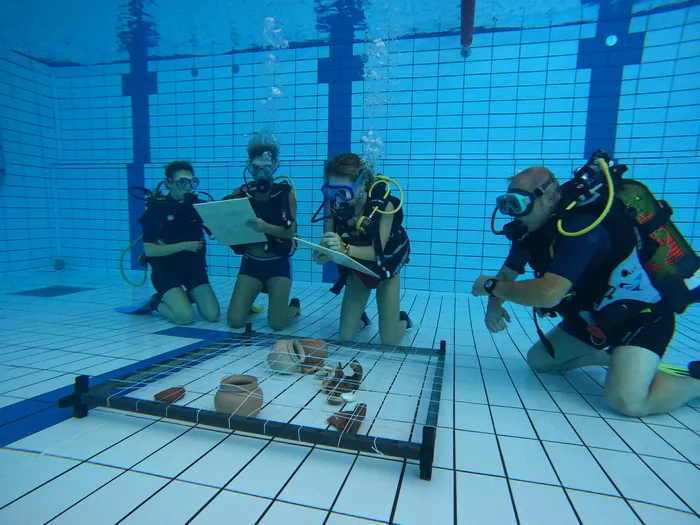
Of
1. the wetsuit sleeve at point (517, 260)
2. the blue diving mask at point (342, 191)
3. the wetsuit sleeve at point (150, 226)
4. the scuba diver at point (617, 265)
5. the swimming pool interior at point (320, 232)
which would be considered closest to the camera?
the swimming pool interior at point (320, 232)

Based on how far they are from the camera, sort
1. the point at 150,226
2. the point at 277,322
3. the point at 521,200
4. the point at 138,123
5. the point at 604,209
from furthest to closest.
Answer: the point at 138,123
the point at 150,226
the point at 277,322
the point at 521,200
the point at 604,209

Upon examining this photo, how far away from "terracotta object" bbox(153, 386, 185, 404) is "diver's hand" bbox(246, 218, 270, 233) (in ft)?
5.06

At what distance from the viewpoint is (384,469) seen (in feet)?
4.57

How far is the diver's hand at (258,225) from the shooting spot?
10.0ft

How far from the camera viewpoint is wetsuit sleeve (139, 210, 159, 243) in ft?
11.5

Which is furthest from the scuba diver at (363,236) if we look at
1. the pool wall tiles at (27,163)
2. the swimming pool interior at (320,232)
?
the pool wall tiles at (27,163)

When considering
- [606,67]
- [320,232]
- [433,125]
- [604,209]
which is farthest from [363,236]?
[606,67]

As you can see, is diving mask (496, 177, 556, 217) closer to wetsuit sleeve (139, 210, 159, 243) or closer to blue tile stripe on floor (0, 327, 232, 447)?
blue tile stripe on floor (0, 327, 232, 447)

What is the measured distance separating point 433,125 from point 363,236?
327cm

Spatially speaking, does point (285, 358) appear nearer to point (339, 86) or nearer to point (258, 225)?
point (258, 225)

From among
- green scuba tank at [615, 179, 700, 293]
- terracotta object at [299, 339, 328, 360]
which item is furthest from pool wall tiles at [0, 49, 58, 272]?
green scuba tank at [615, 179, 700, 293]

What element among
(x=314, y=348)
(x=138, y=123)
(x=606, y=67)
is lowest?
(x=314, y=348)

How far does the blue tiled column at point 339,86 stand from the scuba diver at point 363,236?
2.59 m

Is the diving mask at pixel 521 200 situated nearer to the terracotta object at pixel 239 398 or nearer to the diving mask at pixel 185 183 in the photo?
the terracotta object at pixel 239 398
